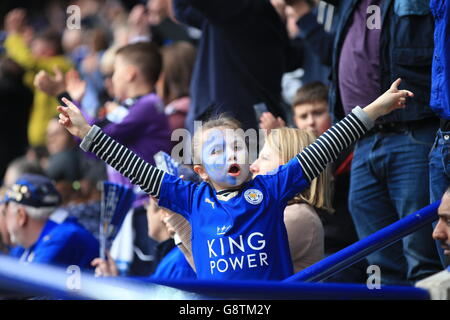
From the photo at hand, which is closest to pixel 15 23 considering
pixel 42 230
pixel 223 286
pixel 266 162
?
pixel 42 230

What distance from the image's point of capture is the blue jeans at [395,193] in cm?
453

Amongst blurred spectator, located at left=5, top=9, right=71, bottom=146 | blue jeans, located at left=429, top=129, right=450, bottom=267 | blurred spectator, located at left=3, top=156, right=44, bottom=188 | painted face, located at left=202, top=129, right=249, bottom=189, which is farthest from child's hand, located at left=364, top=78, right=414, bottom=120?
blurred spectator, located at left=5, top=9, right=71, bottom=146

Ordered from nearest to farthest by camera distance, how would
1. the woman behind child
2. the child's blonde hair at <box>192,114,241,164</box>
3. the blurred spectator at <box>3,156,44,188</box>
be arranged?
the child's blonde hair at <box>192,114,241,164</box>, the woman behind child, the blurred spectator at <box>3,156,44,188</box>

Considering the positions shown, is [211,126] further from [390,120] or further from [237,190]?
[390,120]

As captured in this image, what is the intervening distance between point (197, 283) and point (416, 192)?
6.02ft

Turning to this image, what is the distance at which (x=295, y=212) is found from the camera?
448 cm

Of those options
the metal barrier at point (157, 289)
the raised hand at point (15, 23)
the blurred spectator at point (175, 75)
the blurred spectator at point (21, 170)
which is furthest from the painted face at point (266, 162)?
the raised hand at point (15, 23)

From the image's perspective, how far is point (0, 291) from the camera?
2.55m

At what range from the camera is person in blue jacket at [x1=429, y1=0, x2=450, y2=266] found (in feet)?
13.3

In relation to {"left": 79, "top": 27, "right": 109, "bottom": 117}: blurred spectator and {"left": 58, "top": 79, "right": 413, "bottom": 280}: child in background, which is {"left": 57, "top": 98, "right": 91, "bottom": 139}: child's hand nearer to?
{"left": 58, "top": 79, "right": 413, "bottom": 280}: child in background

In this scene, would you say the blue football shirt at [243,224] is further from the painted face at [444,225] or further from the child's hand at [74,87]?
the child's hand at [74,87]

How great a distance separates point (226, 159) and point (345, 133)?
1.62ft

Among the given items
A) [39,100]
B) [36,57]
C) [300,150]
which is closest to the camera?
[300,150]

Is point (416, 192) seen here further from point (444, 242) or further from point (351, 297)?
point (351, 297)
